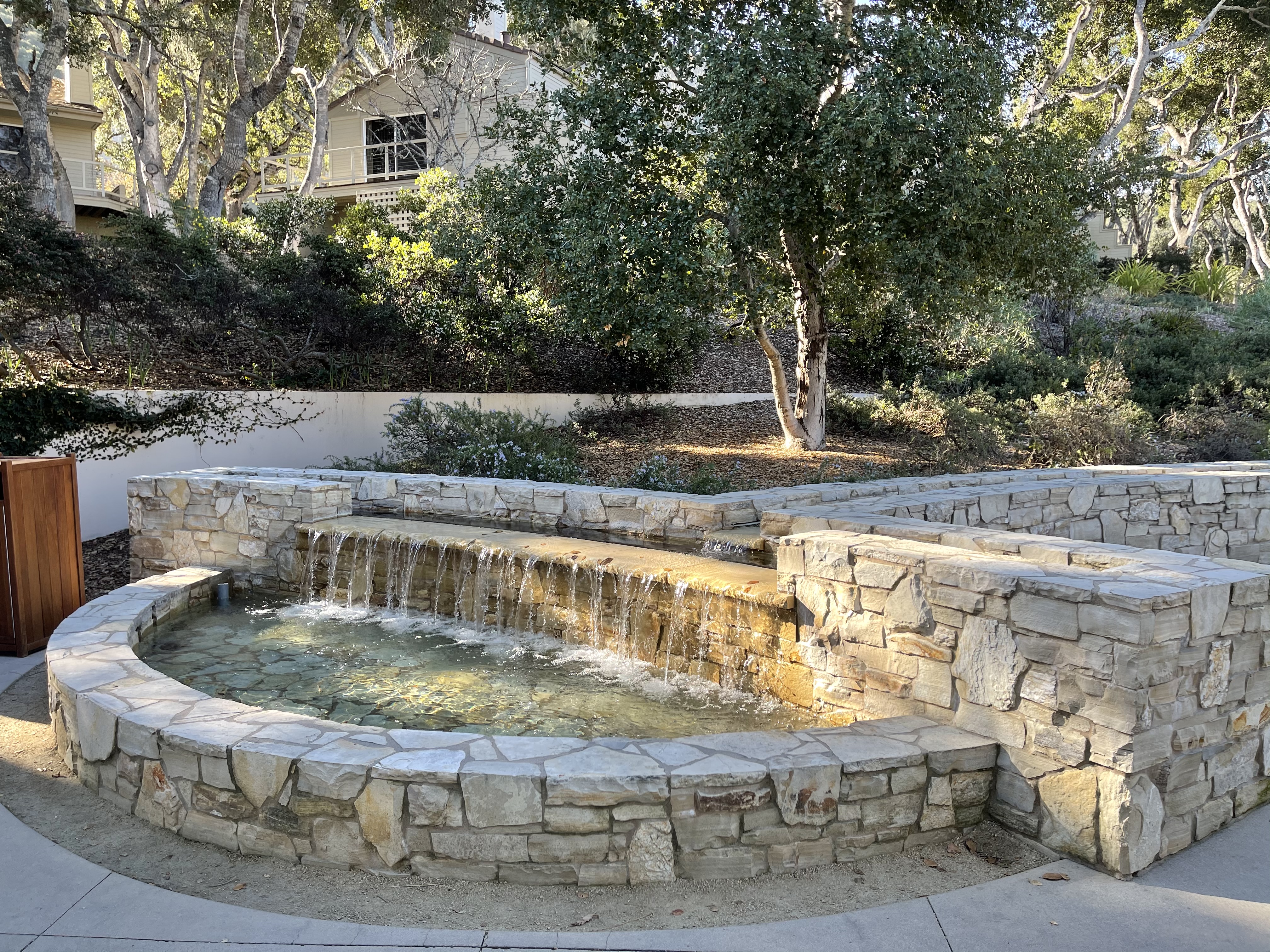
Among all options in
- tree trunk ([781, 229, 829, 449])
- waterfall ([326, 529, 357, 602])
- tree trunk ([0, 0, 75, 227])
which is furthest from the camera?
tree trunk ([0, 0, 75, 227])

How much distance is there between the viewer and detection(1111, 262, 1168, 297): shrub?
69.6 feet

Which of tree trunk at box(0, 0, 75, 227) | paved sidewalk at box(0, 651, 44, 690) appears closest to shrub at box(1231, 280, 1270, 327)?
paved sidewalk at box(0, 651, 44, 690)

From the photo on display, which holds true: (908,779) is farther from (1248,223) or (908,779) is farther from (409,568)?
(1248,223)

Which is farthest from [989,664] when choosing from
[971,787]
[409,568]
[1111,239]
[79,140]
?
[1111,239]

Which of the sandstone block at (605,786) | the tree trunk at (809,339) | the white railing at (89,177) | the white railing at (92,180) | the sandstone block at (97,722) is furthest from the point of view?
the white railing at (92,180)

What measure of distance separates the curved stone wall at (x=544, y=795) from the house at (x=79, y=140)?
2045 cm

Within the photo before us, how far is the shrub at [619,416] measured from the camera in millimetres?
12922

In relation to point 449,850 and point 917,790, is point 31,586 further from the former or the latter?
point 917,790

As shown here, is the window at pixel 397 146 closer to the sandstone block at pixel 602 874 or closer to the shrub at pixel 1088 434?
the shrub at pixel 1088 434

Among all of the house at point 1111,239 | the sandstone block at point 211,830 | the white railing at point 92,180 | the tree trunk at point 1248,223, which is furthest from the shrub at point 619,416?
the house at point 1111,239

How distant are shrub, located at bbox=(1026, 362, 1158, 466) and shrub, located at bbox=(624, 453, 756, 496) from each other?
4.40m

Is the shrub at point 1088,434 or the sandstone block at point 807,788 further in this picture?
the shrub at point 1088,434

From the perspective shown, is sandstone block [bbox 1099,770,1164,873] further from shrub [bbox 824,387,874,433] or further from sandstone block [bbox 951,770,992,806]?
shrub [bbox 824,387,874,433]

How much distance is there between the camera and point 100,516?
9.02m
